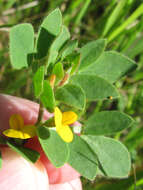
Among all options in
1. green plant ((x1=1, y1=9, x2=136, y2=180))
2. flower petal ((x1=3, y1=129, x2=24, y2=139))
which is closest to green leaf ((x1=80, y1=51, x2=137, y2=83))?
green plant ((x1=1, y1=9, x2=136, y2=180))

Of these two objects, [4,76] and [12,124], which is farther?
[4,76]

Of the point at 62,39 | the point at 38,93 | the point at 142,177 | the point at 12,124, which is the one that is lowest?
the point at 142,177

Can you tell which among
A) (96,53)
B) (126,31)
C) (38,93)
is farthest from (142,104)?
(38,93)

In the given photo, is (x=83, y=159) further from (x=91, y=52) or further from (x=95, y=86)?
(x=91, y=52)

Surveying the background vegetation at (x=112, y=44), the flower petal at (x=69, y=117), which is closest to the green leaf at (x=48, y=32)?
the flower petal at (x=69, y=117)

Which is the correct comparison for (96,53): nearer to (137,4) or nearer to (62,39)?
(62,39)

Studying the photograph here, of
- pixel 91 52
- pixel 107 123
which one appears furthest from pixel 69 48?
pixel 107 123

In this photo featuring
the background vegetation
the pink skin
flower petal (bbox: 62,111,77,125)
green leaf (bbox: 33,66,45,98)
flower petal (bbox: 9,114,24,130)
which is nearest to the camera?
green leaf (bbox: 33,66,45,98)

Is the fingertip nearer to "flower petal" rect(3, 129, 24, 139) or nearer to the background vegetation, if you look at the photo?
"flower petal" rect(3, 129, 24, 139)
